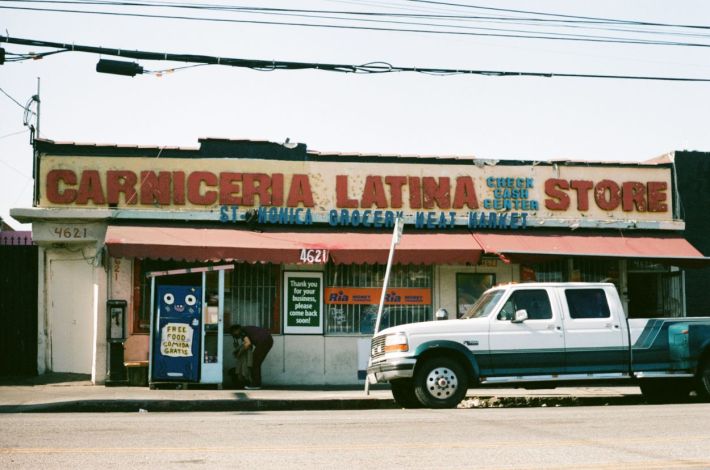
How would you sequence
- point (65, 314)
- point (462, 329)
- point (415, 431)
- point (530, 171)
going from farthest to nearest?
1. point (530, 171)
2. point (65, 314)
3. point (462, 329)
4. point (415, 431)

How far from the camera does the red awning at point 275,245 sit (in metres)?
18.3

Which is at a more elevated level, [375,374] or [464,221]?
[464,221]

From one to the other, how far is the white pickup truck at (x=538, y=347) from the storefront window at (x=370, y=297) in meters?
5.01

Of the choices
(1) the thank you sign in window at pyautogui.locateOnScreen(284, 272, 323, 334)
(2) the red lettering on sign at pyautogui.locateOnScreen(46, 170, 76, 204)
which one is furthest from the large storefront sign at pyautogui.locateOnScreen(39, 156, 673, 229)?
(1) the thank you sign in window at pyautogui.locateOnScreen(284, 272, 323, 334)

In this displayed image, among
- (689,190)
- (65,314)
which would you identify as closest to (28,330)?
(65,314)

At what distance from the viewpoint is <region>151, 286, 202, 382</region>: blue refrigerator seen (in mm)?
18109

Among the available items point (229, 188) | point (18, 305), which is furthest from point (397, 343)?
point (18, 305)

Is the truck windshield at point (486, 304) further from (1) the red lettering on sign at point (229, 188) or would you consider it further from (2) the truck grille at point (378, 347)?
(1) the red lettering on sign at point (229, 188)

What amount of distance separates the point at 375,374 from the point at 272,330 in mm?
5208

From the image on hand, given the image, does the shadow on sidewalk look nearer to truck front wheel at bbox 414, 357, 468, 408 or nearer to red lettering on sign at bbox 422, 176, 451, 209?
truck front wheel at bbox 414, 357, 468, 408

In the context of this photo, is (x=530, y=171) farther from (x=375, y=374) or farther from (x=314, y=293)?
(x=375, y=374)

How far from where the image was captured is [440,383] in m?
14.2

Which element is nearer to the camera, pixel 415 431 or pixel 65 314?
pixel 415 431

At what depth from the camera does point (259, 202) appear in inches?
795
